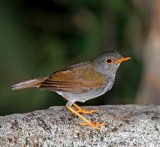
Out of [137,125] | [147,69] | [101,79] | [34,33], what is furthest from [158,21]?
[137,125]

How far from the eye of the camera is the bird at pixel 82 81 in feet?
20.6

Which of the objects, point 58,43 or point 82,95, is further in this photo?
point 58,43

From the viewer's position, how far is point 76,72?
A: 6422 millimetres

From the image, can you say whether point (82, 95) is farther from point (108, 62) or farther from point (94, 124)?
point (94, 124)

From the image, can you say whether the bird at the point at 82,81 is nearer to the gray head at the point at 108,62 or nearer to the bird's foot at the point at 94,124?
the gray head at the point at 108,62

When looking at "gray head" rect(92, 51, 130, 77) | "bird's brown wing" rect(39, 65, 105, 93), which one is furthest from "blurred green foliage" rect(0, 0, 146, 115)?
"bird's brown wing" rect(39, 65, 105, 93)

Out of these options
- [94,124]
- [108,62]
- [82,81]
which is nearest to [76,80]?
[82,81]

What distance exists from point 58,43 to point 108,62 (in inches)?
156

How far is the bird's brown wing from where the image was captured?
6.31 m

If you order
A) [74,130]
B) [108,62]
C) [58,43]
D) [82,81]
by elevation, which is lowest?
[74,130]

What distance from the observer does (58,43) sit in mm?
10438

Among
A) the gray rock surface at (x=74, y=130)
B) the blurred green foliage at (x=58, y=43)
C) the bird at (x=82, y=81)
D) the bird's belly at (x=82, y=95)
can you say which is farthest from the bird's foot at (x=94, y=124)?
the blurred green foliage at (x=58, y=43)

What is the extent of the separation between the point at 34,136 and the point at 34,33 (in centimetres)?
527

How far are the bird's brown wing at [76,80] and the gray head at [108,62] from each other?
10 centimetres
